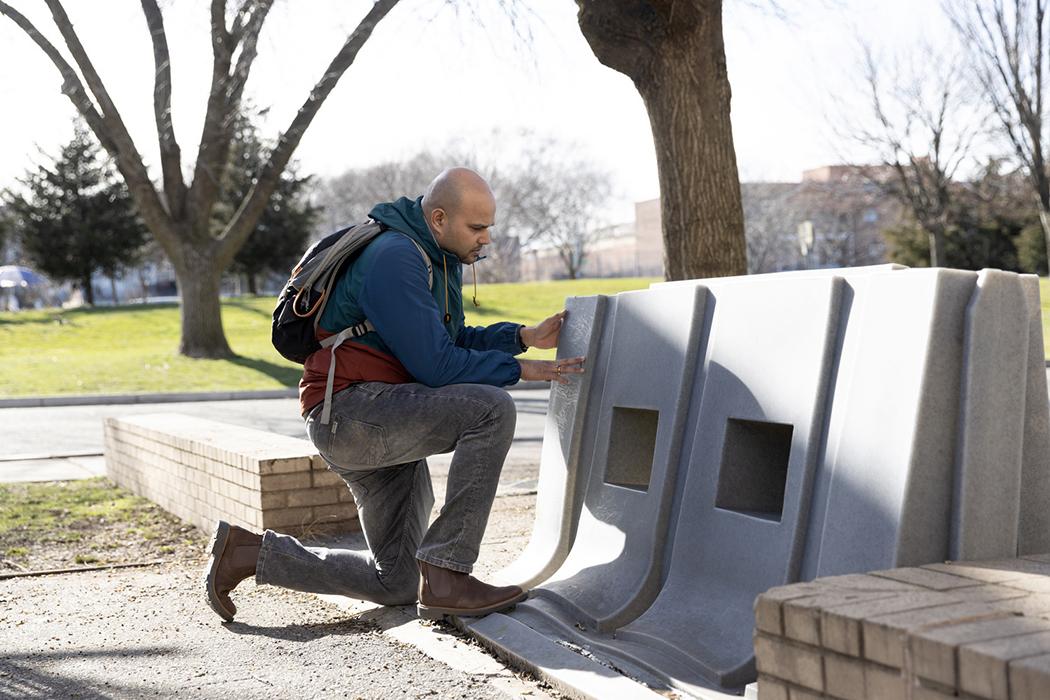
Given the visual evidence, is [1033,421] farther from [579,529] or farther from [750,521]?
[579,529]

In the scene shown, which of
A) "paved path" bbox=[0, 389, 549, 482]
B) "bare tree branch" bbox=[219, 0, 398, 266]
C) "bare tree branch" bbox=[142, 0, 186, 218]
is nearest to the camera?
"paved path" bbox=[0, 389, 549, 482]

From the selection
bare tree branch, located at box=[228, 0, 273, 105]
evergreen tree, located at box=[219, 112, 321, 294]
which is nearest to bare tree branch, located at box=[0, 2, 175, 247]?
bare tree branch, located at box=[228, 0, 273, 105]

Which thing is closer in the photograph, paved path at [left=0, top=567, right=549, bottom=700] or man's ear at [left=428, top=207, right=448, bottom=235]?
paved path at [left=0, top=567, right=549, bottom=700]

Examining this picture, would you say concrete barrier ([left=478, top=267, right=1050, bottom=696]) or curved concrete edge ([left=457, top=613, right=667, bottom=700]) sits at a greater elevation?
concrete barrier ([left=478, top=267, right=1050, bottom=696])

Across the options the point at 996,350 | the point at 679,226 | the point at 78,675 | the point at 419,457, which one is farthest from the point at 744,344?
the point at 679,226

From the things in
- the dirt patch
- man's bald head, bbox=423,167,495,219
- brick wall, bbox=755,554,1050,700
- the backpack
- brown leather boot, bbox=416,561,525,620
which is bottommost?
the dirt patch

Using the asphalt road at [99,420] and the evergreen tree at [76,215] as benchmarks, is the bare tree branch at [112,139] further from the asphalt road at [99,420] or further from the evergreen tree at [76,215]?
the evergreen tree at [76,215]

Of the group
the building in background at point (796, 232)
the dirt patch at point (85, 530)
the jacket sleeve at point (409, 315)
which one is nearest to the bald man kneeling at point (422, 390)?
the jacket sleeve at point (409, 315)

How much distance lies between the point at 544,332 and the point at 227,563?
151cm

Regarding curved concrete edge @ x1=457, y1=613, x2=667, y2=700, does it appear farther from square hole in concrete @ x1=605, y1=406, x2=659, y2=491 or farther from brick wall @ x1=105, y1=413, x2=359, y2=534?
brick wall @ x1=105, y1=413, x2=359, y2=534

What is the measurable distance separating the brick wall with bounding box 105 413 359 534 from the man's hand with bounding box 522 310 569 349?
5.97 ft

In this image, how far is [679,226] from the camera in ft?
26.0

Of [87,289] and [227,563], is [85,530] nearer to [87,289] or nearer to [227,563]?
[227,563]

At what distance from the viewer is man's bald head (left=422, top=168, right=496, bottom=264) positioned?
4.25 meters
